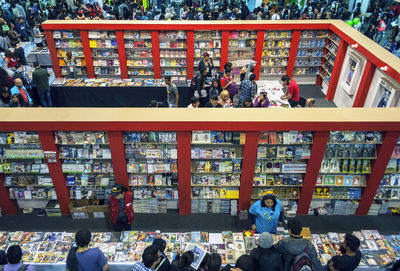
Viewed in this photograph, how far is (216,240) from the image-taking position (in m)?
5.44

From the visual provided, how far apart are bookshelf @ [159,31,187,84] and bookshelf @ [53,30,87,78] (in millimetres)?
3225

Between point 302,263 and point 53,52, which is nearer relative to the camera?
point 302,263

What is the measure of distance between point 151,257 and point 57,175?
3.51 meters

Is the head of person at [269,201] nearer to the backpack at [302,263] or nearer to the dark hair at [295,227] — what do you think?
the dark hair at [295,227]

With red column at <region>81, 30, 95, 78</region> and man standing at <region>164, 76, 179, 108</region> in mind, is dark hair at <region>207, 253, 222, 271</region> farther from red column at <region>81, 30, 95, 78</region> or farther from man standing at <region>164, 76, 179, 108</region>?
red column at <region>81, 30, 95, 78</region>

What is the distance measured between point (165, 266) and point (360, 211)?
505 centimetres

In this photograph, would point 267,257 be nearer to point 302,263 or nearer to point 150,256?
point 302,263

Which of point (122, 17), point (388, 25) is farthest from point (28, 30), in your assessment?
point (388, 25)

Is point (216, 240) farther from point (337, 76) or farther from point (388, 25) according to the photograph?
point (388, 25)

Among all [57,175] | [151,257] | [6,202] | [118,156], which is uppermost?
[151,257]

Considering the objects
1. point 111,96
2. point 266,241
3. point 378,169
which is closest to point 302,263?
point 266,241

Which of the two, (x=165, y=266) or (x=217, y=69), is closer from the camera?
(x=165, y=266)

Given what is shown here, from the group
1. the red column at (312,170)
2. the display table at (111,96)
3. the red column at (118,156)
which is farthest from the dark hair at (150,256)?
the display table at (111,96)

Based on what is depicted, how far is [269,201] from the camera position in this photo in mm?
5422
